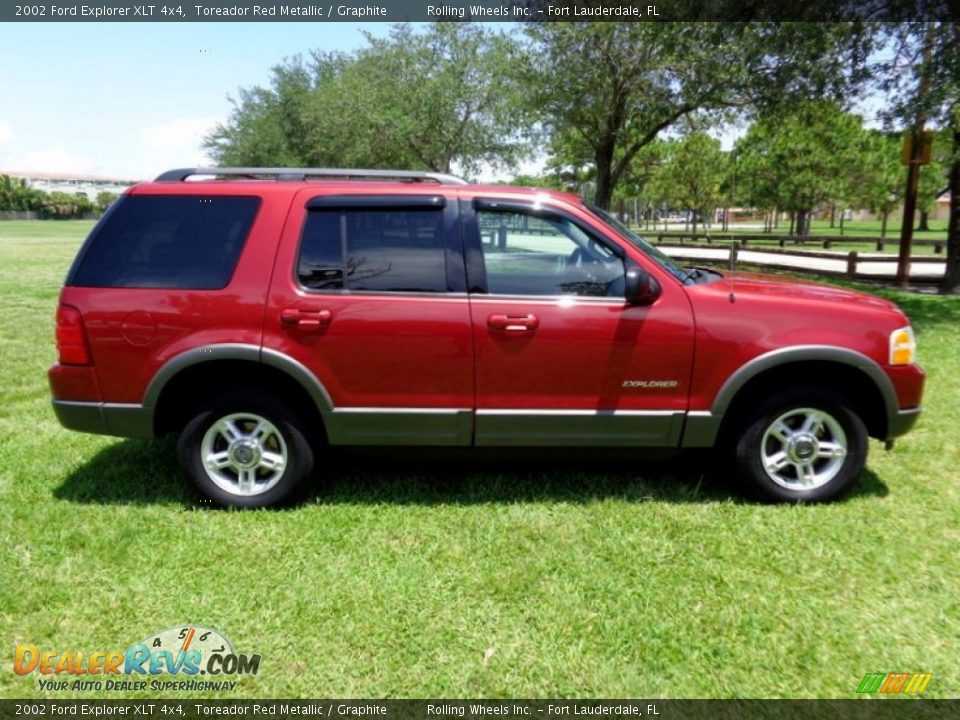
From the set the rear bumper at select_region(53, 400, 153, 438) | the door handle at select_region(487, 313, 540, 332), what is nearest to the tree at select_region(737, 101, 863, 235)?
the door handle at select_region(487, 313, 540, 332)

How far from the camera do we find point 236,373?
12.1 feet

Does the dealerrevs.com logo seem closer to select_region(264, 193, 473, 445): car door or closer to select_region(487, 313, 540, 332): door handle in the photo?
select_region(264, 193, 473, 445): car door

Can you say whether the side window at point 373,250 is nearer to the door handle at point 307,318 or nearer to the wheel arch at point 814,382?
the door handle at point 307,318

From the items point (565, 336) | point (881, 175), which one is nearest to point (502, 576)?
point (565, 336)

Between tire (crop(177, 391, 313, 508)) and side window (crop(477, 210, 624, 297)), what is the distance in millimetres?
1455

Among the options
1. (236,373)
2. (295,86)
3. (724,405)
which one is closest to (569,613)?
(724,405)

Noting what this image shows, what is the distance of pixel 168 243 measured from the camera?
11.7 ft

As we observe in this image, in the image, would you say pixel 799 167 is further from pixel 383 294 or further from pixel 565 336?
pixel 383 294

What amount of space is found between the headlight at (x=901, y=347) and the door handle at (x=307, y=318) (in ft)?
10.4

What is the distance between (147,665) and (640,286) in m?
2.89

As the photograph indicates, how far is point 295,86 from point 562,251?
125ft

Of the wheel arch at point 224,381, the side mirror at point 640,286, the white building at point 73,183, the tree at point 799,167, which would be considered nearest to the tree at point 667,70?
the side mirror at point 640,286

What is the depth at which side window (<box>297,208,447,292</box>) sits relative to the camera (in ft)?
11.7

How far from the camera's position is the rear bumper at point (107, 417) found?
361 cm
